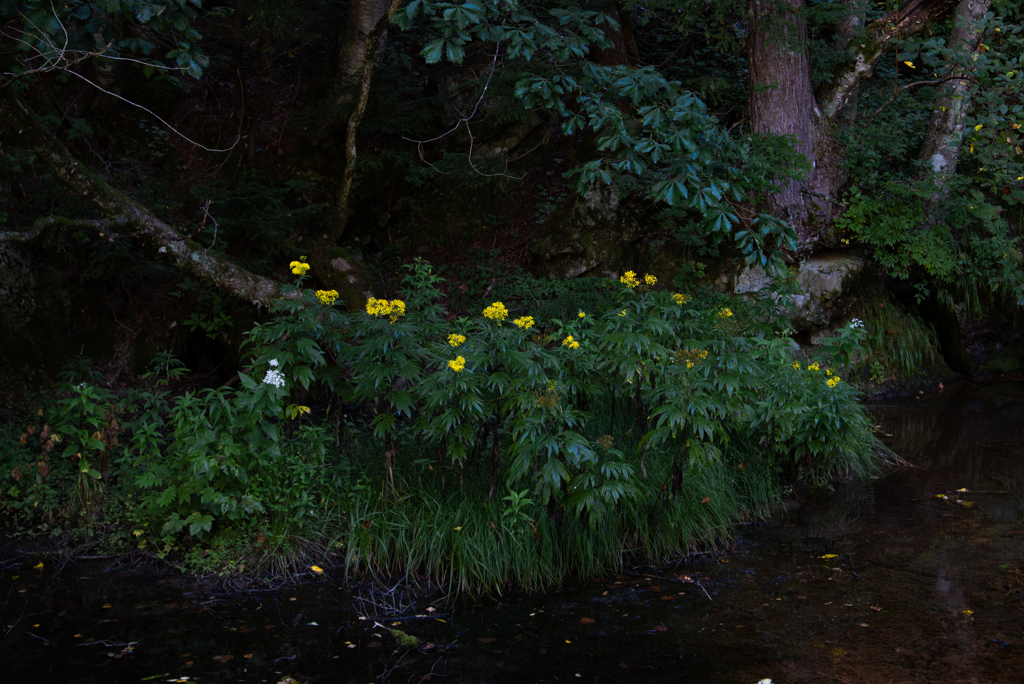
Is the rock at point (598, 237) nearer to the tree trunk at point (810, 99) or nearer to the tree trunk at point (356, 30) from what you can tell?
the tree trunk at point (810, 99)

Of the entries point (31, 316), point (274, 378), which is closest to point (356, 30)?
point (31, 316)

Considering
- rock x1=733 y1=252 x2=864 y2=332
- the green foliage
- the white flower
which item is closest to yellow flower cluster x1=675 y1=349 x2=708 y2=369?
the white flower

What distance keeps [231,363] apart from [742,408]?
17.6 feet

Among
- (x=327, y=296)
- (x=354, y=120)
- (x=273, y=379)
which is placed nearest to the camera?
(x=273, y=379)

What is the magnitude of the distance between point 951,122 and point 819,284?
2435 mm

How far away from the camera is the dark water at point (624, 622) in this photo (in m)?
3.12

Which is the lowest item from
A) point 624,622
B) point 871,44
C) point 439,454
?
point 624,622

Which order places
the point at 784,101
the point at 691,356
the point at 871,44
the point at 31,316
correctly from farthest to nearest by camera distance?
the point at 871,44 → the point at 784,101 → the point at 31,316 → the point at 691,356

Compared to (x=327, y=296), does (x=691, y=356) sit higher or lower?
lower

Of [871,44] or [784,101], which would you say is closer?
[784,101]

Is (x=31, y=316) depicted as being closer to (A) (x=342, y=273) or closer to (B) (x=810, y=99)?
(A) (x=342, y=273)

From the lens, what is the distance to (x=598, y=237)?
25.6 ft

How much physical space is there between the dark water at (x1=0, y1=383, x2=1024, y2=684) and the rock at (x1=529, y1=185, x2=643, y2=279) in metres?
3.84

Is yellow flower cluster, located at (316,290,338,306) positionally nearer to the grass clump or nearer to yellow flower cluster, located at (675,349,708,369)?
the grass clump
